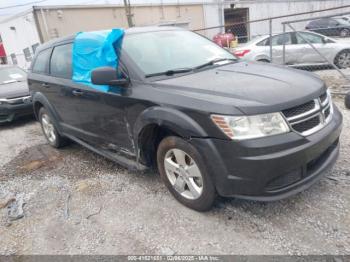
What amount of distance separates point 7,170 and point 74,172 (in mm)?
1239

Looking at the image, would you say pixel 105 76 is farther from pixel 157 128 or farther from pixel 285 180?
pixel 285 180

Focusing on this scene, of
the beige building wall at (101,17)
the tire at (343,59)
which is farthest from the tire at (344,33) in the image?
the beige building wall at (101,17)

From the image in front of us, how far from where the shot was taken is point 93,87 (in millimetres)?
3865

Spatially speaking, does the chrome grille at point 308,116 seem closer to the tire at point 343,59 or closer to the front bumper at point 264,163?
the front bumper at point 264,163

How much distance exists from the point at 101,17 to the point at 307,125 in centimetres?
2206

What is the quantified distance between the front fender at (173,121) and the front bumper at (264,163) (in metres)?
0.09

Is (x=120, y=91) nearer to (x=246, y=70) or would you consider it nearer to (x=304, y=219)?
(x=246, y=70)

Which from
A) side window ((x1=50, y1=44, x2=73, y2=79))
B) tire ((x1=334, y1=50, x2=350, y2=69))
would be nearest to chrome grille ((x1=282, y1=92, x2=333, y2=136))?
side window ((x1=50, y1=44, x2=73, y2=79))

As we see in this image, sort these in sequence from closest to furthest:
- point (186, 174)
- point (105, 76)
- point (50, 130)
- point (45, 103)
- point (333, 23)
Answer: point (186, 174) → point (105, 76) → point (45, 103) → point (50, 130) → point (333, 23)

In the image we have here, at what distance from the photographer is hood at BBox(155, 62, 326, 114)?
2.59 metres

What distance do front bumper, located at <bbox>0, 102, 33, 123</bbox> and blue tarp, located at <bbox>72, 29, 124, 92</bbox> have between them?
3.91 meters

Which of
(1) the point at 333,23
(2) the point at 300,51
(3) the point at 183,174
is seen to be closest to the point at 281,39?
(2) the point at 300,51

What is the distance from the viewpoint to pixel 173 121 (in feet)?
9.39

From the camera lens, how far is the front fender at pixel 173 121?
8.96 feet
